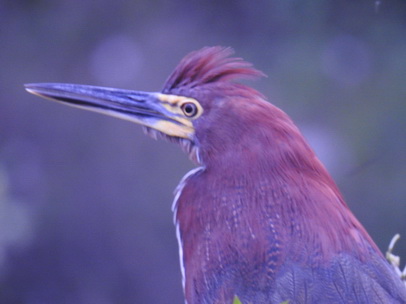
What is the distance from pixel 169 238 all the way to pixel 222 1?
3.48ft

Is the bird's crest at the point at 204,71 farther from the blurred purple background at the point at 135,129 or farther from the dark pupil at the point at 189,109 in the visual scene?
the blurred purple background at the point at 135,129

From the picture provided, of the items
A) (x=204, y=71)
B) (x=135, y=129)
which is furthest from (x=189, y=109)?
(x=135, y=129)

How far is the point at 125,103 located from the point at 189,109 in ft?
0.56

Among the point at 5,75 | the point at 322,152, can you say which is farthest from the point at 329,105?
the point at 5,75

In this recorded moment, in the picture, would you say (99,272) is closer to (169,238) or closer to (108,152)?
(169,238)

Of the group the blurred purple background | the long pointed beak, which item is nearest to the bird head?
the long pointed beak

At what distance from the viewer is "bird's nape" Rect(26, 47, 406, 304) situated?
1298 mm

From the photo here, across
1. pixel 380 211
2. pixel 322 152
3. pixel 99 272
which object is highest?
pixel 322 152

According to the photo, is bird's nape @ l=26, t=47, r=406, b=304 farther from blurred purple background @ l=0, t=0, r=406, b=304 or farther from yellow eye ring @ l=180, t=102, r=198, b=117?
blurred purple background @ l=0, t=0, r=406, b=304

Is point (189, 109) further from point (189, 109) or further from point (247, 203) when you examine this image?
point (247, 203)

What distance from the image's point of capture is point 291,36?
276 centimetres

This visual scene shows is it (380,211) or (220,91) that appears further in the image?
(380,211)

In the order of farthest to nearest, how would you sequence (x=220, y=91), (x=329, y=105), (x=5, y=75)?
1. (x=329, y=105)
2. (x=5, y=75)
3. (x=220, y=91)

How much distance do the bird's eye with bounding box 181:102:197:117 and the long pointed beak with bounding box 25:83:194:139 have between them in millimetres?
27
